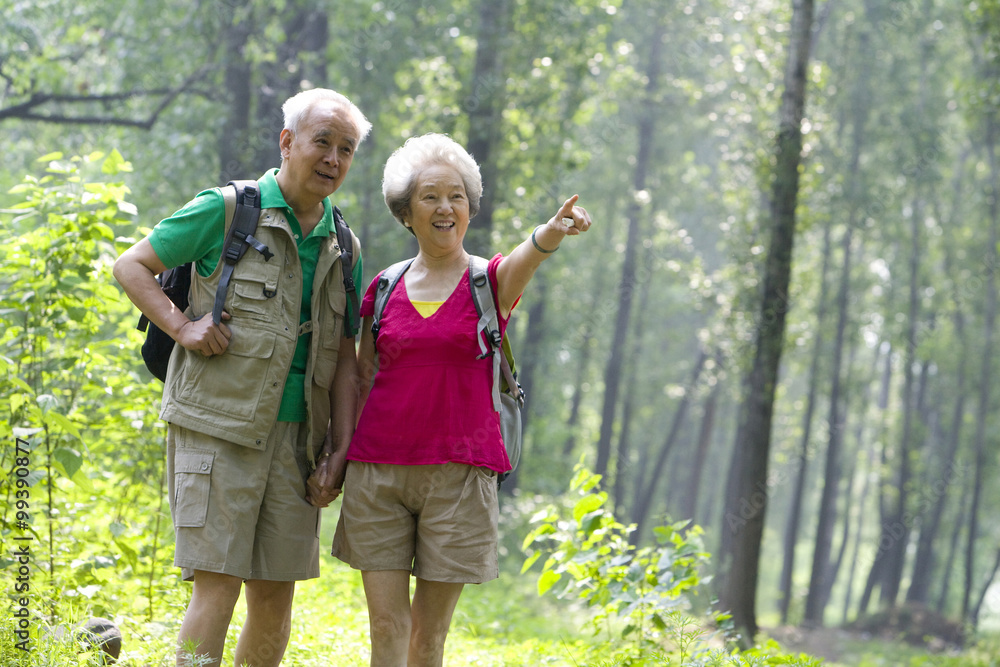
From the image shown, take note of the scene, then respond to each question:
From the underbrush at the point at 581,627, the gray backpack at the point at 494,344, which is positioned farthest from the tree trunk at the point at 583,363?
the gray backpack at the point at 494,344

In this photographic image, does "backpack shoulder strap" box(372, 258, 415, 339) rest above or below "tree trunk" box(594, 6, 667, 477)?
below

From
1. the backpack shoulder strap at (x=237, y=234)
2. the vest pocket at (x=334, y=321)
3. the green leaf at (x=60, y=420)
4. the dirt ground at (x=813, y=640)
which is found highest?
the backpack shoulder strap at (x=237, y=234)

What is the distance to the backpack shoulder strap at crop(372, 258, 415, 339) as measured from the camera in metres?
3.53

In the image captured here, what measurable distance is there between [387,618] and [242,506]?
682 mm

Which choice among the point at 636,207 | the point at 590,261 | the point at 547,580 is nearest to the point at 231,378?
the point at 547,580

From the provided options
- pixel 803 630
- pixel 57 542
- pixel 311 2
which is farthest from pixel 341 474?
pixel 803 630

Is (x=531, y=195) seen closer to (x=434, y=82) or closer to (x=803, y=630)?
(x=434, y=82)

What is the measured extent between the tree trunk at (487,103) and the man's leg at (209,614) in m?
10.1

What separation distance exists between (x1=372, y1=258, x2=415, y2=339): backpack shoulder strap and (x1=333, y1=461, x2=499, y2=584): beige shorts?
58cm

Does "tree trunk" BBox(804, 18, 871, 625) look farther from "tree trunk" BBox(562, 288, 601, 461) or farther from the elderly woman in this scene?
the elderly woman

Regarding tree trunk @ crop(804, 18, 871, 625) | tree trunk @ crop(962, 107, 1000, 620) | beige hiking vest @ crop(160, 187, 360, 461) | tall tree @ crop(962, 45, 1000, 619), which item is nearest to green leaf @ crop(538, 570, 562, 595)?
beige hiking vest @ crop(160, 187, 360, 461)

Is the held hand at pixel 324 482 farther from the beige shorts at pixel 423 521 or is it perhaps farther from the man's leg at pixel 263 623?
the man's leg at pixel 263 623

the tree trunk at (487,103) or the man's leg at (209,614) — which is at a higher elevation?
the tree trunk at (487,103)

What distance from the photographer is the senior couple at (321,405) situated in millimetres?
3213
